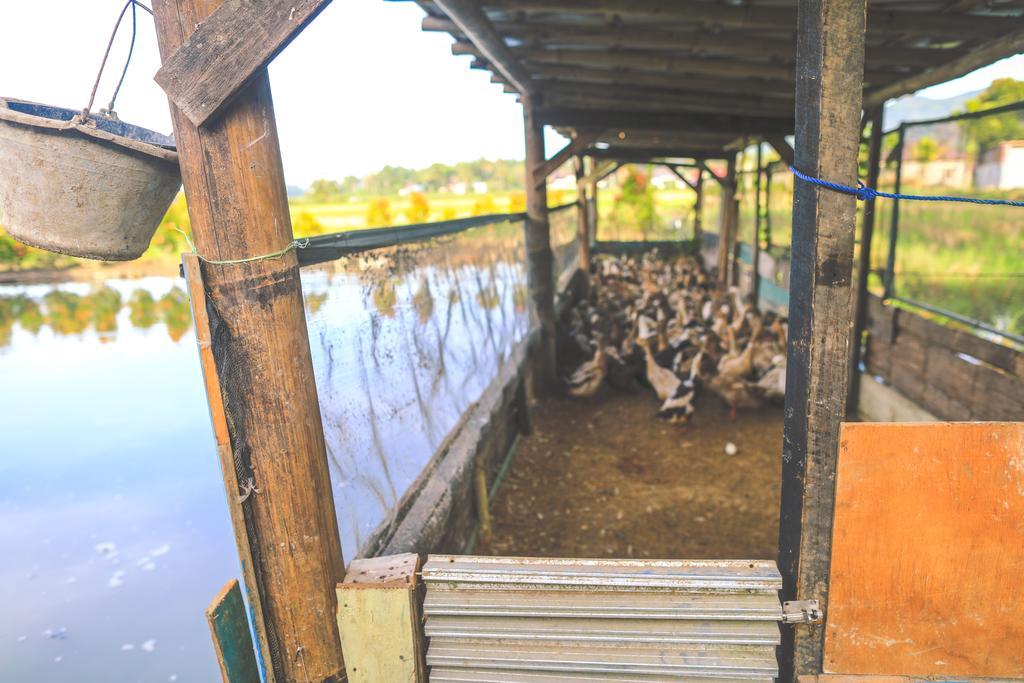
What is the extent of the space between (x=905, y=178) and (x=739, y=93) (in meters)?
2.16

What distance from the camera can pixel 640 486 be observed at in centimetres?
468

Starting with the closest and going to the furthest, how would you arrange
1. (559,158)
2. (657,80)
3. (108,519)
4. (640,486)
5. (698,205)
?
1. (640,486)
2. (657,80)
3. (559,158)
4. (108,519)
5. (698,205)

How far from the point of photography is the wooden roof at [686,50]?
3.39 m

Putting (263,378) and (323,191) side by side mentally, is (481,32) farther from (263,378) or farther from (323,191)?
(323,191)

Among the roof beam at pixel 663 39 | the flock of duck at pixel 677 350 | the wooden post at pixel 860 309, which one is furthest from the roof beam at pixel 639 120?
the flock of duck at pixel 677 350

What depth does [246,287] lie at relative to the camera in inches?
57.2

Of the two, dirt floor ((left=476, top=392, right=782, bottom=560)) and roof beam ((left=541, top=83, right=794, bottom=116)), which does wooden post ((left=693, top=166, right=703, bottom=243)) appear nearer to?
roof beam ((left=541, top=83, right=794, bottom=116))

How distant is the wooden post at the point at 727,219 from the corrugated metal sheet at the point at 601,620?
10.7m

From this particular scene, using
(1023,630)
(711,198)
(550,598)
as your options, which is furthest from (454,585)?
(711,198)

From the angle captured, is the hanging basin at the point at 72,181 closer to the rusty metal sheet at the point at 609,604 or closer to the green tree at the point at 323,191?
the rusty metal sheet at the point at 609,604

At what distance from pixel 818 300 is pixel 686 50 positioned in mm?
3494

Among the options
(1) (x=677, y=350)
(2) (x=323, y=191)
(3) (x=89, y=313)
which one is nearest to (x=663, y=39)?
(1) (x=677, y=350)

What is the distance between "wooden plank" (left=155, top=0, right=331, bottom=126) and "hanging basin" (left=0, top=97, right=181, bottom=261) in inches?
6.2

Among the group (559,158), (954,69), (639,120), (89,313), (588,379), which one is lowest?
(89,313)
